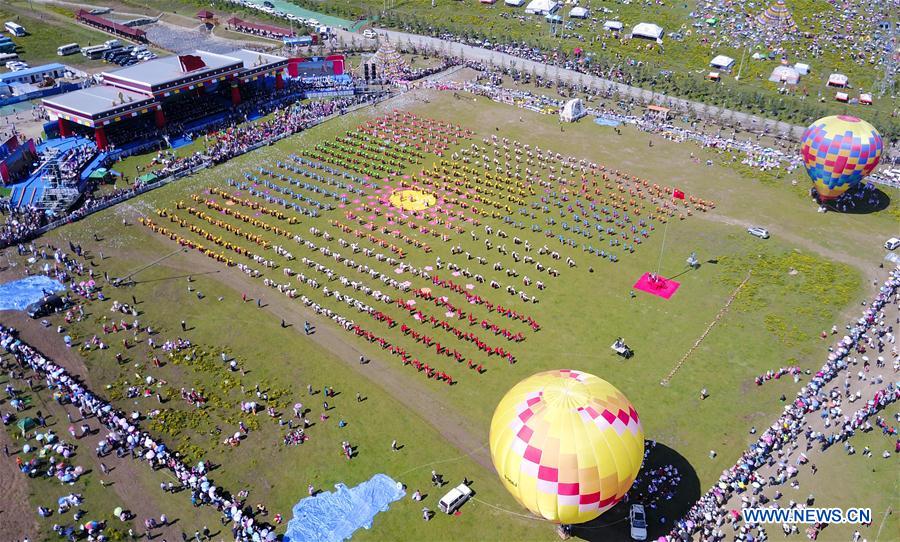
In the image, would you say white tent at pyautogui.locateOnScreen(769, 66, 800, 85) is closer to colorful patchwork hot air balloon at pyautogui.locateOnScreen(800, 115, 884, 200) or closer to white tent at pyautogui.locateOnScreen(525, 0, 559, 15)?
colorful patchwork hot air balloon at pyautogui.locateOnScreen(800, 115, 884, 200)

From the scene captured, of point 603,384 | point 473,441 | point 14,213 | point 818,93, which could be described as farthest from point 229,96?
point 818,93

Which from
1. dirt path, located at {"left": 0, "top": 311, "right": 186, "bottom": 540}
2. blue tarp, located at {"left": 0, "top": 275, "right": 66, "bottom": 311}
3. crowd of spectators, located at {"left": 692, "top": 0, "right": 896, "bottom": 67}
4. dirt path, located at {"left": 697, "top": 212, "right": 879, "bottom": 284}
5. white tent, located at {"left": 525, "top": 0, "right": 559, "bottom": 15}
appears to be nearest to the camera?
dirt path, located at {"left": 0, "top": 311, "right": 186, "bottom": 540}

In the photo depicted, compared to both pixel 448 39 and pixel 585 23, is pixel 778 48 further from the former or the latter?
pixel 448 39

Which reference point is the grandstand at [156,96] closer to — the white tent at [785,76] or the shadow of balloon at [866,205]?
the shadow of balloon at [866,205]

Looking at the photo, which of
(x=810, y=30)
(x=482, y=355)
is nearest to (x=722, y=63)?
(x=810, y=30)

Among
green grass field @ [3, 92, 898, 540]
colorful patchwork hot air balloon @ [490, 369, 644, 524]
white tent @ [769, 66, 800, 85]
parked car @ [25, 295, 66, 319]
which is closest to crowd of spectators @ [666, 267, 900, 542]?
green grass field @ [3, 92, 898, 540]

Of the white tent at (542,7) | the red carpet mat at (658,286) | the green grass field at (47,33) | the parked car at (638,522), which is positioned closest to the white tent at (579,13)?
the white tent at (542,7)

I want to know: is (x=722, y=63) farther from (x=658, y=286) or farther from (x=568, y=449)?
(x=568, y=449)
